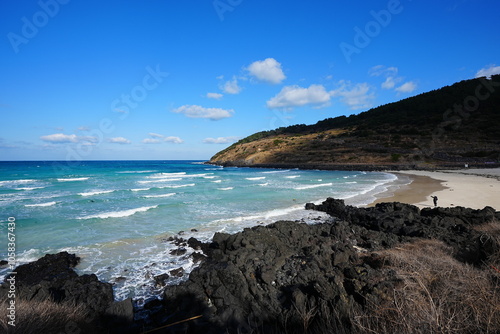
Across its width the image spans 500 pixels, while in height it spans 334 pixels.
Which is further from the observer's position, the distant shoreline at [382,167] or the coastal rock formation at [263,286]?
the distant shoreline at [382,167]

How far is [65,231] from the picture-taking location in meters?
12.7

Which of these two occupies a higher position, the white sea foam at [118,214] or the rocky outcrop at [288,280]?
the rocky outcrop at [288,280]

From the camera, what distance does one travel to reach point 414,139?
66.0 m

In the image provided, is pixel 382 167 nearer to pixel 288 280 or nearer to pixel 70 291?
pixel 288 280

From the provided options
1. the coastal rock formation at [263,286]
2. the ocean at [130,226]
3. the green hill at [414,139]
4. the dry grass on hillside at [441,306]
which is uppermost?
the green hill at [414,139]

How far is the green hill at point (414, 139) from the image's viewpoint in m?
56.4

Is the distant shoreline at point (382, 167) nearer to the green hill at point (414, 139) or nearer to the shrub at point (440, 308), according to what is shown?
the green hill at point (414, 139)

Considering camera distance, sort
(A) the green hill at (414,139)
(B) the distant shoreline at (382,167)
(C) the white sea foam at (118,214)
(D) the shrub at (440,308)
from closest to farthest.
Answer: (D) the shrub at (440,308)
(C) the white sea foam at (118,214)
(B) the distant shoreline at (382,167)
(A) the green hill at (414,139)

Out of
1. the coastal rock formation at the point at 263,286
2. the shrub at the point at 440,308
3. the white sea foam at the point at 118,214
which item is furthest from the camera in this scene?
the white sea foam at the point at 118,214

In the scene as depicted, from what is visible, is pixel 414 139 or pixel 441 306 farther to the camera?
pixel 414 139

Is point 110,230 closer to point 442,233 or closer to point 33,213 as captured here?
point 33,213

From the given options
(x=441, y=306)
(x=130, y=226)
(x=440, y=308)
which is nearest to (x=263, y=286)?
(x=441, y=306)

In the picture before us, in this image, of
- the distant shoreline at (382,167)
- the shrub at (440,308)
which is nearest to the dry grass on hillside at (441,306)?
the shrub at (440,308)

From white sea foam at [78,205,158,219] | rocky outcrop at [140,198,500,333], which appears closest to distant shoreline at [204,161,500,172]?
rocky outcrop at [140,198,500,333]
